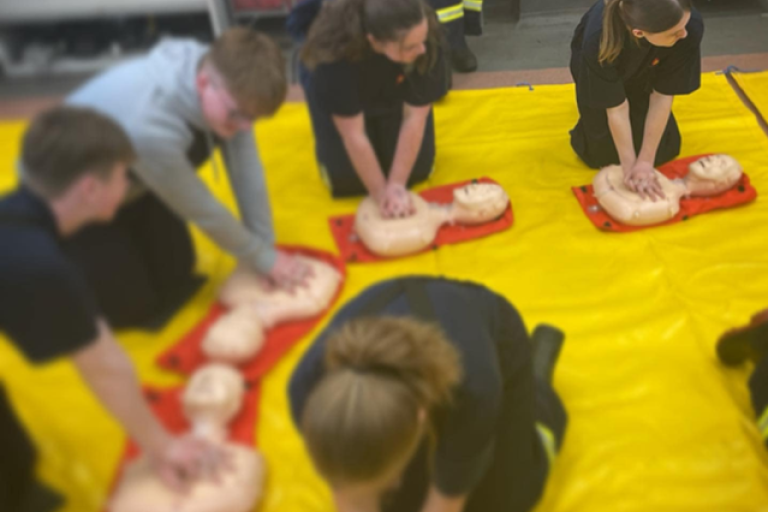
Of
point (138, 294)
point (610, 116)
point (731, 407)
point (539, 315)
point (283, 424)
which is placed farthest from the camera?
point (610, 116)

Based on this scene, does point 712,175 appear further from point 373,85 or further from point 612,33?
point 373,85

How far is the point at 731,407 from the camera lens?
1496mm

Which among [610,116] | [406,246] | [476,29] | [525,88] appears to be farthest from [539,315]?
[476,29]

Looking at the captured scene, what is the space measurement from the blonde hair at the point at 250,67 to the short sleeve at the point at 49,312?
29 cm

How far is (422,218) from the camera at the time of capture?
1.81 m

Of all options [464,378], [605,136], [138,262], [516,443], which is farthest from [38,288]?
[605,136]

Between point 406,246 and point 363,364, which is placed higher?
point 363,364

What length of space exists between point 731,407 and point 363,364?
1148 millimetres

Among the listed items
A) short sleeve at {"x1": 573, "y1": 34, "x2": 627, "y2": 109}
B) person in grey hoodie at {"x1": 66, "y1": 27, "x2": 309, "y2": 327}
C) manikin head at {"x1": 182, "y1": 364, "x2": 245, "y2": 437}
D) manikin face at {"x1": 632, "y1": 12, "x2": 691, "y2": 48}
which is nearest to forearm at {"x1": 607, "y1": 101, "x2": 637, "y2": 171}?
short sleeve at {"x1": 573, "y1": 34, "x2": 627, "y2": 109}

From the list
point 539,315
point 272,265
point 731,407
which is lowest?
point 731,407

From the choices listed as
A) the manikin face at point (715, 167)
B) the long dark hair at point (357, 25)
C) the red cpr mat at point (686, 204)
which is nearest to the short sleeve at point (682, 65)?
the manikin face at point (715, 167)

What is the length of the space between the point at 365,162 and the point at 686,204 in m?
1.05

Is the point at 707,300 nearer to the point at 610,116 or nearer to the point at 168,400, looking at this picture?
the point at 610,116

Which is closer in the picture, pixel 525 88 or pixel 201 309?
pixel 201 309
